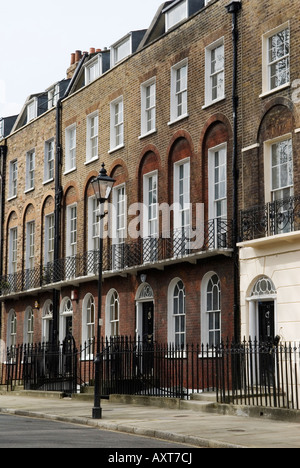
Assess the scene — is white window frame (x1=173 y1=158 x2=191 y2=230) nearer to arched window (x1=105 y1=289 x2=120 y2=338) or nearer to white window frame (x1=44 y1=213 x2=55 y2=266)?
arched window (x1=105 y1=289 x2=120 y2=338)

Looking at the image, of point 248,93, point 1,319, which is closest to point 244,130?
point 248,93

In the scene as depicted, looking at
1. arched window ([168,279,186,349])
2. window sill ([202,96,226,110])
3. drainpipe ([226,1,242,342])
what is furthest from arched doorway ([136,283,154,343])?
window sill ([202,96,226,110])

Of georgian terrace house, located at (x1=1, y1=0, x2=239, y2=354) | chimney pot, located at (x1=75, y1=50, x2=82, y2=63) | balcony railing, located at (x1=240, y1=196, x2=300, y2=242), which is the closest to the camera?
balcony railing, located at (x1=240, y1=196, x2=300, y2=242)

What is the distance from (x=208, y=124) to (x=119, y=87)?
229 inches

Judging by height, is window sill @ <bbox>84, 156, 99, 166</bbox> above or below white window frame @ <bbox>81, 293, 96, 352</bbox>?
above

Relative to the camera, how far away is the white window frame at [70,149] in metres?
30.1

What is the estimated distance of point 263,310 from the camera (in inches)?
781

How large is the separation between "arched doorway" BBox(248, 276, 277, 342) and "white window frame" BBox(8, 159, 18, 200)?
17.0 metres

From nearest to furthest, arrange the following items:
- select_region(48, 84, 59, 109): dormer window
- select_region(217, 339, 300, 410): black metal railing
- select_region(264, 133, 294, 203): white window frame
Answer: select_region(217, 339, 300, 410): black metal railing < select_region(264, 133, 294, 203): white window frame < select_region(48, 84, 59, 109): dormer window

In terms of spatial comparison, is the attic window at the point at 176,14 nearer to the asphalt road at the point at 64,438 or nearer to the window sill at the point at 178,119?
the window sill at the point at 178,119

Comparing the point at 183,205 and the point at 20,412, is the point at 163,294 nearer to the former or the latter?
the point at 183,205

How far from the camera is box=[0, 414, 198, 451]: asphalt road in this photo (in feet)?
40.6

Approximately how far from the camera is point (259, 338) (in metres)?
19.8

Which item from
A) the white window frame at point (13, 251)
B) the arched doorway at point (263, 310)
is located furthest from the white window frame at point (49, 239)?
the arched doorway at point (263, 310)
